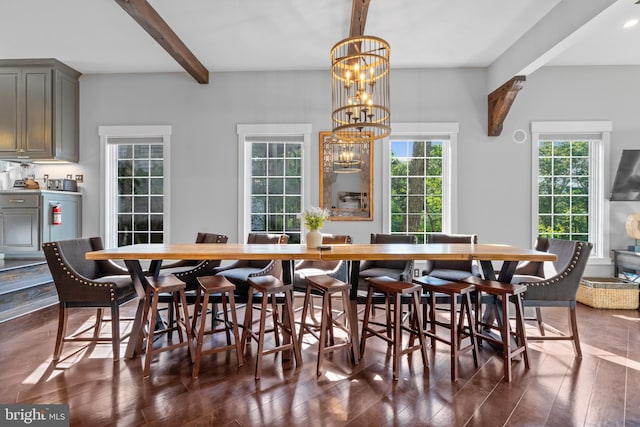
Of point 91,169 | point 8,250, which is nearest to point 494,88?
point 91,169

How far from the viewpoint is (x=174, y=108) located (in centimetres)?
448

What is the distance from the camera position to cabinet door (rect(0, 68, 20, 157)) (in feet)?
13.7

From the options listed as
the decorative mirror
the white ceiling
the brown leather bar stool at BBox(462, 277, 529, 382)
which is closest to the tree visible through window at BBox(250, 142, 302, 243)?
the decorative mirror

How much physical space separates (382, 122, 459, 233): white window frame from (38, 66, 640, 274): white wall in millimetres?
81

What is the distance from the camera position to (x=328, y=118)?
4406mm

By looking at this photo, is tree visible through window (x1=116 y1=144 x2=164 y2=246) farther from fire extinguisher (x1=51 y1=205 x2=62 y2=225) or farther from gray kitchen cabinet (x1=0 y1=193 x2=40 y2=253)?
gray kitchen cabinet (x1=0 y1=193 x2=40 y2=253)

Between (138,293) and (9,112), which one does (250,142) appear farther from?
(9,112)

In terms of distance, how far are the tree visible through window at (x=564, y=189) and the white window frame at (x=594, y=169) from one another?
7 centimetres

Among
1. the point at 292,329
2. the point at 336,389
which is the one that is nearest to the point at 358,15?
the point at 292,329

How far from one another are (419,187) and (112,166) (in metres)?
4.37

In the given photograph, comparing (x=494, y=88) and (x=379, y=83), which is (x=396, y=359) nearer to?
(x=379, y=83)

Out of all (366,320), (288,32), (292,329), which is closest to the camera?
(292,329)

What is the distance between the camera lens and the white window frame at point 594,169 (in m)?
4.21

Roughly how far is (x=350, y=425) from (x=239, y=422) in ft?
1.92
